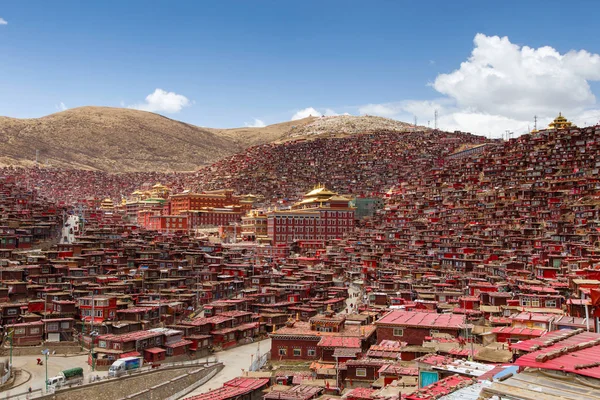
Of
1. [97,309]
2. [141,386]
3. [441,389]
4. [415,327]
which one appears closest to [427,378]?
[441,389]

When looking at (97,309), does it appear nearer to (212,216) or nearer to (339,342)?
(339,342)

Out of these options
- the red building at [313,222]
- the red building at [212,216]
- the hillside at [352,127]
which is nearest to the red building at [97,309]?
the red building at [313,222]

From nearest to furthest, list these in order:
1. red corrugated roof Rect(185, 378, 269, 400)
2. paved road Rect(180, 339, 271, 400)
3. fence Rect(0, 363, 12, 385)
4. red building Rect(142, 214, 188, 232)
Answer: red corrugated roof Rect(185, 378, 269, 400)
fence Rect(0, 363, 12, 385)
paved road Rect(180, 339, 271, 400)
red building Rect(142, 214, 188, 232)

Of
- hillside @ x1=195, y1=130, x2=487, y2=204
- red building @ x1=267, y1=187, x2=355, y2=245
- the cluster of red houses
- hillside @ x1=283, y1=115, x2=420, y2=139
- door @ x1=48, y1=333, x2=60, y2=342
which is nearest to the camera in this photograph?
the cluster of red houses

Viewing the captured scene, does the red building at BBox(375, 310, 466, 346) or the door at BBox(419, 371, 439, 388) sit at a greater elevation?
the door at BBox(419, 371, 439, 388)

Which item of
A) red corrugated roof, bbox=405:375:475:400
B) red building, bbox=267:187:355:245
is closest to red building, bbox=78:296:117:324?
red corrugated roof, bbox=405:375:475:400

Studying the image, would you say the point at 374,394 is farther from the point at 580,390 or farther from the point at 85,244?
the point at 85,244

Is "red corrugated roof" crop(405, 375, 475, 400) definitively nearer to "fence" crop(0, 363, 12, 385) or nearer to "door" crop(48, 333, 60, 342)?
"fence" crop(0, 363, 12, 385)
